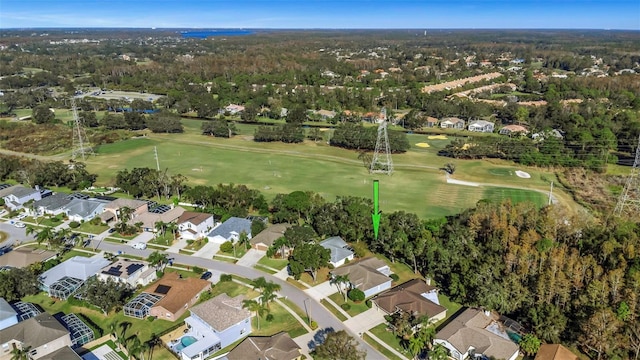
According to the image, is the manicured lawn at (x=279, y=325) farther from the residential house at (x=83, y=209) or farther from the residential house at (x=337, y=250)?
the residential house at (x=83, y=209)

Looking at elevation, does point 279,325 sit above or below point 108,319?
above

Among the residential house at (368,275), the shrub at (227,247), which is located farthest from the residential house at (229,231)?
the residential house at (368,275)

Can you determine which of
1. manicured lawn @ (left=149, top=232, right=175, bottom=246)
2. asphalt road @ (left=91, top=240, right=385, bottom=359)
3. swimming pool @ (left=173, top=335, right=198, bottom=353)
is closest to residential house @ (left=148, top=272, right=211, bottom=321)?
swimming pool @ (left=173, top=335, right=198, bottom=353)

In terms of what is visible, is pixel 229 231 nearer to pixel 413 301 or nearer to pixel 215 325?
pixel 215 325

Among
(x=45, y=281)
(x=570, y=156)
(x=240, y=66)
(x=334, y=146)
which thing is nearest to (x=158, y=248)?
(x=45, y=281)

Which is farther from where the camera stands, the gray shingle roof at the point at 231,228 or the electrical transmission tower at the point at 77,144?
the electrical transmission tower at the point at 77,144

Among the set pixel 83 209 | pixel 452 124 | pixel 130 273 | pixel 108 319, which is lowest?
pixel 108 319

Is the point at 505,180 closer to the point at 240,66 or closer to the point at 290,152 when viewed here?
the point at 290,152

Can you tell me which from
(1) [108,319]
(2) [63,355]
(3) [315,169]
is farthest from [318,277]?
(3) [315,169]
